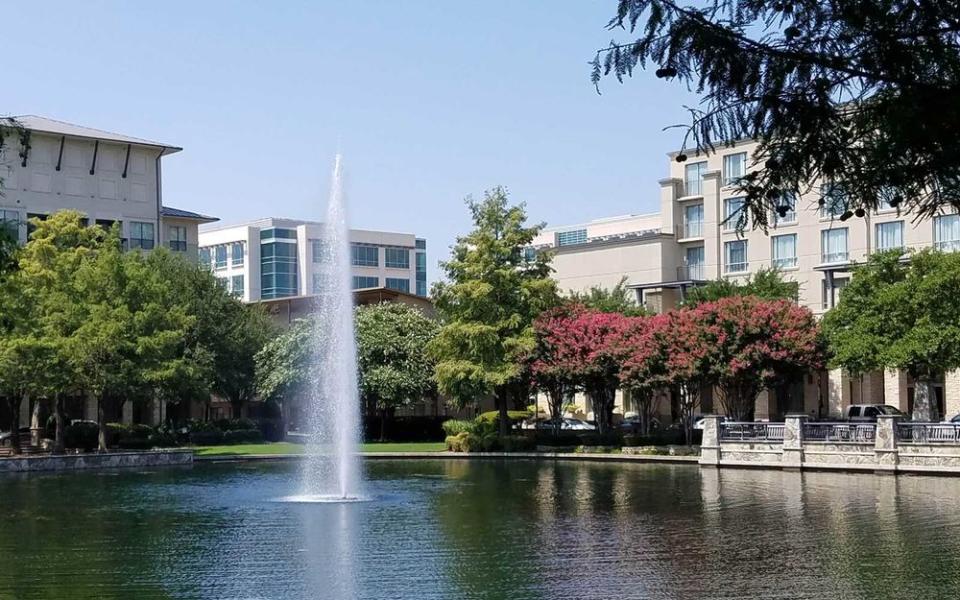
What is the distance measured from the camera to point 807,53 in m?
9.72

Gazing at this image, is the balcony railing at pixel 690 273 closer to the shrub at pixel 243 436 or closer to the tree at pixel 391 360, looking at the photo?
the tree at pixel 391 360

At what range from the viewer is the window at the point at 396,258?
158 m

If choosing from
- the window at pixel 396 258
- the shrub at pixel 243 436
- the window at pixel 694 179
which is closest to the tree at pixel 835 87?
the shrub at pixel 243 436

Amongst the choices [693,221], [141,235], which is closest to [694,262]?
[693,221]

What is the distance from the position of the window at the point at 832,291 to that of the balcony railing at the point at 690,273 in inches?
463

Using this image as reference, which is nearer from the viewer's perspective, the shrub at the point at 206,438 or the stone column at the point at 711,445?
the stone column at the point at 711,445

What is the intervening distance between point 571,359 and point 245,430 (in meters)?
21.4

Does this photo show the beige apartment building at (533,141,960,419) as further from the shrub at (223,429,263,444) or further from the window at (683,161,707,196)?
the shrub at (223,429,263,444)

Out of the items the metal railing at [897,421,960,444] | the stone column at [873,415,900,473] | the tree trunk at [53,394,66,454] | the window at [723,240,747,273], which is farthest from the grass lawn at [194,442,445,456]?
the window at [723,240,747,273]

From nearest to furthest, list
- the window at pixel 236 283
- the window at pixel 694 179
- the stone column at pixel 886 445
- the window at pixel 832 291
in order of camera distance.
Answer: the stone column at pixel 886 445, the window at pixel 832 291, the window at pixel 694 179, the window at pixel 236 283

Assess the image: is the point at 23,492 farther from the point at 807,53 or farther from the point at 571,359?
the point at 807,53

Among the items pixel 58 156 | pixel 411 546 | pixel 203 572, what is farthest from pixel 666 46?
pixel 58 156

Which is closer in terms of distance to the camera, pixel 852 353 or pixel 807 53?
pixel 807 53

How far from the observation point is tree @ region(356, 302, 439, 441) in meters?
75.8
